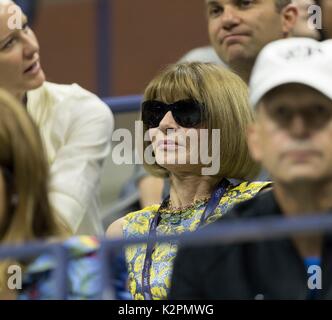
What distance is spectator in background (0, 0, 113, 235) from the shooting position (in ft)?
14.0

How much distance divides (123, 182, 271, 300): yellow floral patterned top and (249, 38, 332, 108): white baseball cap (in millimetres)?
739

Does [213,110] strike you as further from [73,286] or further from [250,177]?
[73,286]

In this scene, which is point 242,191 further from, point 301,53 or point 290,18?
point 290,18

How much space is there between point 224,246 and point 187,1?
17.7 feet

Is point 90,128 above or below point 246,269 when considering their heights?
above

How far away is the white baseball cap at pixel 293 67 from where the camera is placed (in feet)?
9.25

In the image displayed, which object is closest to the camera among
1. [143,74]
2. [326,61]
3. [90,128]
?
[326,61]

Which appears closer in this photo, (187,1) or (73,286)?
(73,286)

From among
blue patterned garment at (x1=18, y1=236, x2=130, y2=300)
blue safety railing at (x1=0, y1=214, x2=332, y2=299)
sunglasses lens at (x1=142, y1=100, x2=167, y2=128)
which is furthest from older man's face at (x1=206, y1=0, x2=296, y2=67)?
blue safety railing at (x1=0, y1=214, x2=332, y2=299)

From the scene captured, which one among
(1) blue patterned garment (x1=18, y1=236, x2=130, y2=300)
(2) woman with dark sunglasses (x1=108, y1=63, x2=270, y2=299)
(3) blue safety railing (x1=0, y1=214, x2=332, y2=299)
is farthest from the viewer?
(2) woman with dark sunglasses (x1=108, y1=63, x2=270, y2=299)

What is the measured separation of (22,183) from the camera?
9.55 ft

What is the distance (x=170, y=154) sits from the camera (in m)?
3.79

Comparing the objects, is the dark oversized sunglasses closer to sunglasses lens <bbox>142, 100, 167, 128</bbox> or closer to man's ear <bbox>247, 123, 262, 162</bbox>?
sunglasses lens <bbox>142, 100, 167, 128</bbox>

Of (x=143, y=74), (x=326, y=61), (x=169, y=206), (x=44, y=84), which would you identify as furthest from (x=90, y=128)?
(x=143, y=74)
